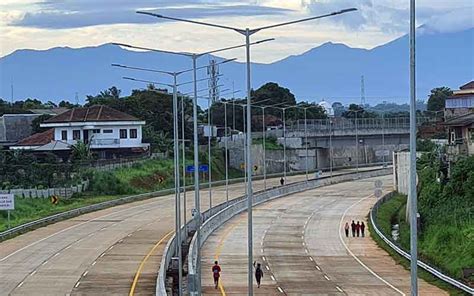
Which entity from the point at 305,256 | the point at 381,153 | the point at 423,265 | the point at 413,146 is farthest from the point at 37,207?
the point at 381,153

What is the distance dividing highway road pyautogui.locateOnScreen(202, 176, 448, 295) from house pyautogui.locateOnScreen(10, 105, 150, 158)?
89.9 feet

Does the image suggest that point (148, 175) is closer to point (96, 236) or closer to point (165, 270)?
point (96, 236)

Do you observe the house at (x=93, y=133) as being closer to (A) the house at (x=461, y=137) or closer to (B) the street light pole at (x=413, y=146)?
(A) the house at (x=461, y=137)

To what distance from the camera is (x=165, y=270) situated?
4566 cm

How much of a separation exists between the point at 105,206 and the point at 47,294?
47.0 meters

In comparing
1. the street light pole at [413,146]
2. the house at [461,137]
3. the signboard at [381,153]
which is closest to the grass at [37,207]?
the house at [461,137]

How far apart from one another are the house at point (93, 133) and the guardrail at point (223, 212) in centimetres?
1909

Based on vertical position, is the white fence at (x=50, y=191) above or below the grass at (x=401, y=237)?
above

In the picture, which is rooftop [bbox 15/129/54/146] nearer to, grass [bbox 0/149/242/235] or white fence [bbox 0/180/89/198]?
grass [bbox 0/149/242/235]

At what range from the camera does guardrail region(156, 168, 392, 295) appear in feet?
132

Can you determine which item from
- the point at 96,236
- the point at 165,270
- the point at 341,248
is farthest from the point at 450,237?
the point at 96,236

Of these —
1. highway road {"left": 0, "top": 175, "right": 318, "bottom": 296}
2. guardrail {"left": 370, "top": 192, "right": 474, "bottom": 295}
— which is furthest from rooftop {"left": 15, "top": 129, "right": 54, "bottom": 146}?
guardrail {"left": 370, "top": 192, "right": 474, "bottom": 295}

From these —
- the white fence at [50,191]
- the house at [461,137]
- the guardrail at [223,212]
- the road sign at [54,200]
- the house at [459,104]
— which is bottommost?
the guardrail at [223,212]

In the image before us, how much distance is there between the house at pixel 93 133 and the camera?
113 m
